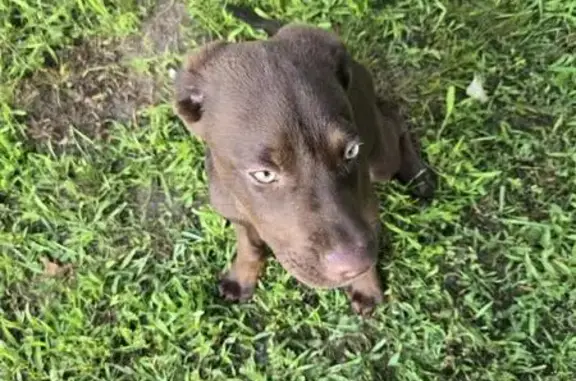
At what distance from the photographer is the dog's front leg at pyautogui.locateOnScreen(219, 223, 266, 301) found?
4.34 meters

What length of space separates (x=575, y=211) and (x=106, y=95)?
103 inches

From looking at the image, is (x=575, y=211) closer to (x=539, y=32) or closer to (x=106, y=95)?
(x=539, y=32)

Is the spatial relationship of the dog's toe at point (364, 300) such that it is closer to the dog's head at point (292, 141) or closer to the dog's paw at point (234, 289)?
the dog's paw at point (234, 289)

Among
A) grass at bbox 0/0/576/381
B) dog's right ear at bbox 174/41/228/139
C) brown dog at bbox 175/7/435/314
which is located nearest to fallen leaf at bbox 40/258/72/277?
grass at bbox 0/0/576/381

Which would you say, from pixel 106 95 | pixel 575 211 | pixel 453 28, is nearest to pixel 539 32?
pixel 453 28

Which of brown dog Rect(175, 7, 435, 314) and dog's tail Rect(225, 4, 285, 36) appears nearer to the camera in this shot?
brown dog Rect(175, 7, 435, 314)

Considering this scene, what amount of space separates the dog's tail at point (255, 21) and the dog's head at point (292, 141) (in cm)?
114

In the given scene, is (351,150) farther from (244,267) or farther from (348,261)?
(244,267)

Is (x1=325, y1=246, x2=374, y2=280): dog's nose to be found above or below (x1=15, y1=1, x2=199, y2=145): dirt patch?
above

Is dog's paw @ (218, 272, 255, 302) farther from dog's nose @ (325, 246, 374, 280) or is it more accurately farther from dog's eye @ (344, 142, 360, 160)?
dog's eye @ (344, 142, 360, 160)

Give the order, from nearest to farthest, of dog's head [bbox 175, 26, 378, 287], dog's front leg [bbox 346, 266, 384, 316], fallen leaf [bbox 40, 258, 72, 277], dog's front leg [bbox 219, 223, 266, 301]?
1. dog's head [bbox 175, 26, 378, 287]
2. dog's front leg [bbox 219, 223, 266, 301]
3. dog's front leg [bbox 346, 266, 384, 316]
4. fallen leaf [bbox 40, 258, 72, 277]

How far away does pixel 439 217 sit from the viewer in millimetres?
4773

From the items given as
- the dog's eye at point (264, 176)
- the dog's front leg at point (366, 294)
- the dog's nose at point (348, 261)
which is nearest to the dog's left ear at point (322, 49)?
the dog's eye at point (264, 176)

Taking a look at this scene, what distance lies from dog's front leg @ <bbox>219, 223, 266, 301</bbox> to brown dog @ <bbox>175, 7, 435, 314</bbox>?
501mm
